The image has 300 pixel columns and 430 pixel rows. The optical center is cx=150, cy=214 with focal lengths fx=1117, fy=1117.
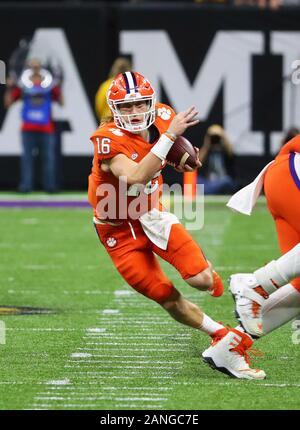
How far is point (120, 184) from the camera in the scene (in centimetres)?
525

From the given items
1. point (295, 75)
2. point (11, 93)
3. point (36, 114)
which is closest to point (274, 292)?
point (295, 75)

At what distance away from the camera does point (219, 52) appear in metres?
13.9

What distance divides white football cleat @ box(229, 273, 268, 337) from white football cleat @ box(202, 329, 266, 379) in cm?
13

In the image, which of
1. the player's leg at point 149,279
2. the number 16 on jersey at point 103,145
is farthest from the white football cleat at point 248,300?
the number 16 on jersey at point 103,145

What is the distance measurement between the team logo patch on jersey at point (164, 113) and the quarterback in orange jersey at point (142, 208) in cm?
3

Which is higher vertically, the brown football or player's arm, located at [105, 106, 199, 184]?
player's arm, located at [105, 106, 199, 184]

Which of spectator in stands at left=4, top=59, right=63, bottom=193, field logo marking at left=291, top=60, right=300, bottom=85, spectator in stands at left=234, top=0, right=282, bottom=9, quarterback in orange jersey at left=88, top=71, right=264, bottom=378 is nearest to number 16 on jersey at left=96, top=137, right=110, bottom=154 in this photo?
quarterback in orange jersey at left=88, top=71, right=264, bottom=378

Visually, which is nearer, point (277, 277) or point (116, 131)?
point (277, 277)

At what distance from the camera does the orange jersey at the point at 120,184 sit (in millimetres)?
5156

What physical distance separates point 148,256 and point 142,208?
23cm

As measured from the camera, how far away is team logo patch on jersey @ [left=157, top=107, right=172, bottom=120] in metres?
5.43

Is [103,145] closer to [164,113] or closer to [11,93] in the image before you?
[164,113]

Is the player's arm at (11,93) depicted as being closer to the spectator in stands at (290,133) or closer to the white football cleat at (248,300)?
the spectator in stands at (290,133)

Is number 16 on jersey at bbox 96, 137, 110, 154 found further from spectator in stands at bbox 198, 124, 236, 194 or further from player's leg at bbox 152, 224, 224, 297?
spectator in stands at bbox 198, 124, 236, 194
